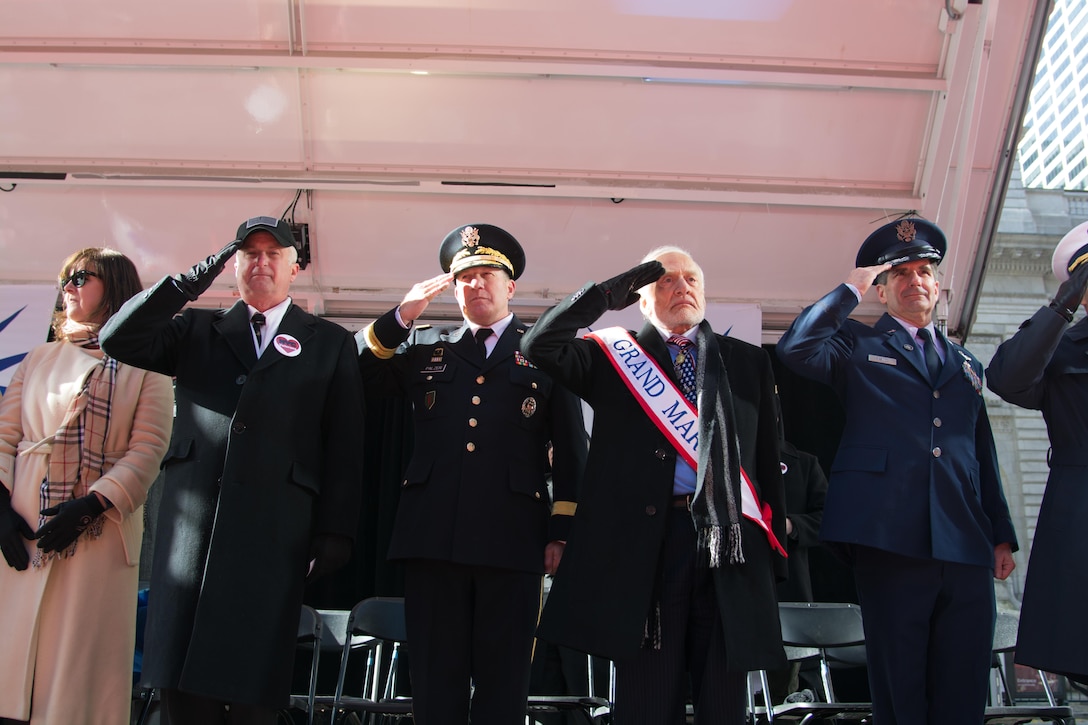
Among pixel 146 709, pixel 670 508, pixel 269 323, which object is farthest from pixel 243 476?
pixel 146 709

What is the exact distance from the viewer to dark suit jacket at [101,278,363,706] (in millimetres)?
2584

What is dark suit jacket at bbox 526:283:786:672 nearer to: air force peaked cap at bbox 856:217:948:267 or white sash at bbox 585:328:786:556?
white sash at bbox 585:328:786:556

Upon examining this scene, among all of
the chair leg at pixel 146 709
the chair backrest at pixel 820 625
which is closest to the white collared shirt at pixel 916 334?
the chair backrest at pixel 820 625

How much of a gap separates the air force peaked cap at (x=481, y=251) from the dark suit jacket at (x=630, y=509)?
461 mm

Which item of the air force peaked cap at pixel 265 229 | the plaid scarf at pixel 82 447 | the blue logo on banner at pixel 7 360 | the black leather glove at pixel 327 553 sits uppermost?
the blue logo on banner at pixel 7 360

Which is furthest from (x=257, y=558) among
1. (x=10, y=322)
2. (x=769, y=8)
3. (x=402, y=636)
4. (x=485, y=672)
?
(x=769, y=8)

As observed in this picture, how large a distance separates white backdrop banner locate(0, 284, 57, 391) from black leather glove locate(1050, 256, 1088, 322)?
4144 mm

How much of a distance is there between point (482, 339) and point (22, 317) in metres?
2.63

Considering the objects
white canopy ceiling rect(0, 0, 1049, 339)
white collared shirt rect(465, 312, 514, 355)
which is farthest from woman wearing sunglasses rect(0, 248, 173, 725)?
white canopy ceiling rect(0, 0, 1049, 339)

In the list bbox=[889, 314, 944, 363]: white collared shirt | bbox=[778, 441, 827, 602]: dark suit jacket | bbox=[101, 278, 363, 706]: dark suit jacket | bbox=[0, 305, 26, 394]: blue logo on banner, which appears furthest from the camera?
bbox=[778, 441, 827, 602]: dark suit jacket

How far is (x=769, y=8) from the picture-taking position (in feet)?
14.3

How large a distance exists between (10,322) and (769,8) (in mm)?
3679

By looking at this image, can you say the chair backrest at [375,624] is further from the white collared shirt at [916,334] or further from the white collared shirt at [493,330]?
the white collared shirt at [916,334]

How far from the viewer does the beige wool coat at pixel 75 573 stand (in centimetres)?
290
